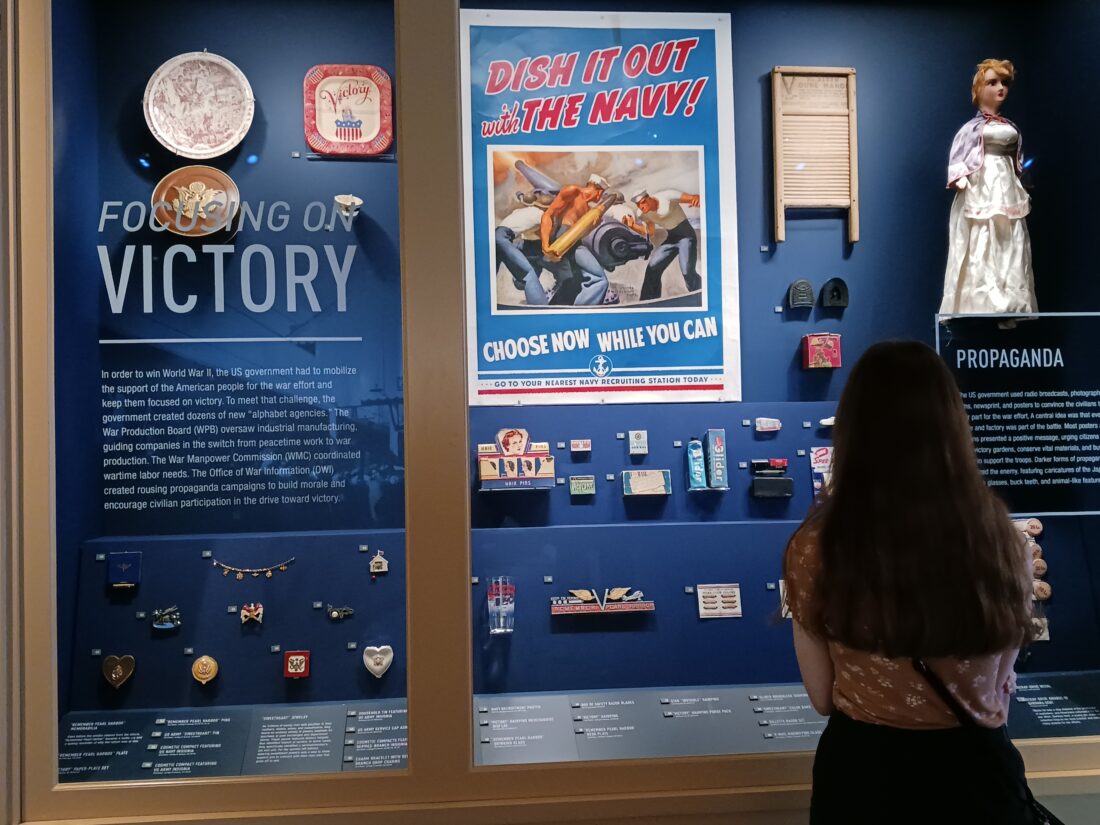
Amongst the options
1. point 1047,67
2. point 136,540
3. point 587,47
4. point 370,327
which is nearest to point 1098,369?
point 1047,67

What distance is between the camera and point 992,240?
2607 millimetres

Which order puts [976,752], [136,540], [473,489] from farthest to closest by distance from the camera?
[473,489], [136,540], [976,752]

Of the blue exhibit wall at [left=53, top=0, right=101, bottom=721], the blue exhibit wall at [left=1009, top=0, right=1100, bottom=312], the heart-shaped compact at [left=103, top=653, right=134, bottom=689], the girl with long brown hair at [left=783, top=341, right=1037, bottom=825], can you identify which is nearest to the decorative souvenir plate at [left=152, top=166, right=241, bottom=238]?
the blue exhibit wall at [left=53, top=0, right=101, bottom=721]

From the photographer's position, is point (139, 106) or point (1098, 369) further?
point (1098, 369)

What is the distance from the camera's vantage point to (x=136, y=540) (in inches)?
86.9

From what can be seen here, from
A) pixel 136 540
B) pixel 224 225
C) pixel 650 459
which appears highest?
pixel 224 225

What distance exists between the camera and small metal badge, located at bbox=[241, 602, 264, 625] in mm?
2227

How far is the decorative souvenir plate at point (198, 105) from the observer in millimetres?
2264

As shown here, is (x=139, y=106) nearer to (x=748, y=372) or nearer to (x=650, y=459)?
(x=650, y=459)

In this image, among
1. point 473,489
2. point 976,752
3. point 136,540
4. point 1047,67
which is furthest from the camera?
point 1047,67

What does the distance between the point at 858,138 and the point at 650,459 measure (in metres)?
1.27

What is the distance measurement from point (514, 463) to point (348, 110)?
3.75 feet

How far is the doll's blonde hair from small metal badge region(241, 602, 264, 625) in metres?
2.72

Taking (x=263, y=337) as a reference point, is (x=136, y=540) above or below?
below
